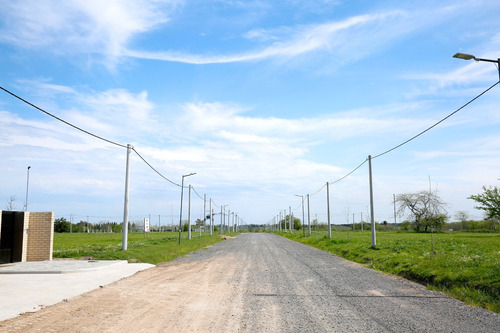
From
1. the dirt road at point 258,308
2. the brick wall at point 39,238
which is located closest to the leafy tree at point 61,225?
the brick wall at point 39,238

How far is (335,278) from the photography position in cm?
1525

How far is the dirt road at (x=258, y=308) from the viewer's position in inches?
311

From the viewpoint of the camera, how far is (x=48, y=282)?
539 inches

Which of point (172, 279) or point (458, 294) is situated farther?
point (172, 279)

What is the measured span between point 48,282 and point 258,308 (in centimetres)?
812

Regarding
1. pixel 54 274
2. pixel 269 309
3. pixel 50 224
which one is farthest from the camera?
pixel 50 224

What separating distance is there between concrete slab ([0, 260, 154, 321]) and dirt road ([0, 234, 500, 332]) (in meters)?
0.50

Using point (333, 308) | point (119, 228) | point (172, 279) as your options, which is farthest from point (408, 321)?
point (119, 228)

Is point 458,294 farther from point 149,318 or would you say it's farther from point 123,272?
point 123,272

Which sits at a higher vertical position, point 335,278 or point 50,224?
point 50,224

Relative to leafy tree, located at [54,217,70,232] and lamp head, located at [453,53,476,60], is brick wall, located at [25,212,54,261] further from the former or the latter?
leafy tree, located at [54,217,70,232]

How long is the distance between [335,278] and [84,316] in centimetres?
939

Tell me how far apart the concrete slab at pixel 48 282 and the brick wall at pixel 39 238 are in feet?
11.8

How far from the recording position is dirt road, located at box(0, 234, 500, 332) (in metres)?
7.89
